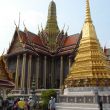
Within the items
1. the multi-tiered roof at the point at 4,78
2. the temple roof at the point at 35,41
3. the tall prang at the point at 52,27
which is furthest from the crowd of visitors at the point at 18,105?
the tall prang at the point at 52,27

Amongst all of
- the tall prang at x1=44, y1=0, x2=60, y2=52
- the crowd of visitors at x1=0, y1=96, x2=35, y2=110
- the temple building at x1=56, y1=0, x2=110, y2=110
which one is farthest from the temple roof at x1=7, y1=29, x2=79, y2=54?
the crowd of visitors at x1=0, y1=96, x2=35, y2=110

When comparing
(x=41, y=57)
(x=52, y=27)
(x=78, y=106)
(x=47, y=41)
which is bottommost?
(x=78, y=106)

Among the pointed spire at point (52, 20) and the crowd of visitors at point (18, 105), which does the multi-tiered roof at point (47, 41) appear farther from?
the crowd of visitors at point (18, 105)

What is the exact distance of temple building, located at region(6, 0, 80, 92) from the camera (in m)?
29.4

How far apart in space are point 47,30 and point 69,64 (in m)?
7.21

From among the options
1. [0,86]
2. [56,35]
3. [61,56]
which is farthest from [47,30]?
[0,86]

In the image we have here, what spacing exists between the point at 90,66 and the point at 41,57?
12432 millimetres

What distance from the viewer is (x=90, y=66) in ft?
66.8

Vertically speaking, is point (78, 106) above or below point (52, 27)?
below

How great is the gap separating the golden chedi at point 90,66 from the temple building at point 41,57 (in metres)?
8.37

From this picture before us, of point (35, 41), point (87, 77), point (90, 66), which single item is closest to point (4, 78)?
point (87, 77)

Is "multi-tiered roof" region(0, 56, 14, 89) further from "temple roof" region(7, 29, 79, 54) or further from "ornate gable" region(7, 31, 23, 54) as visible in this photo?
"ornate gable" region(7, 31, 23, 54)

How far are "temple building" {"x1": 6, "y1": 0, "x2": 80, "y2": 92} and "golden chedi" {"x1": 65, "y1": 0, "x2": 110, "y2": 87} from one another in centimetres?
837

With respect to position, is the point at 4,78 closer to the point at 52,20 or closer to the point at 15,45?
the point at 15,45
